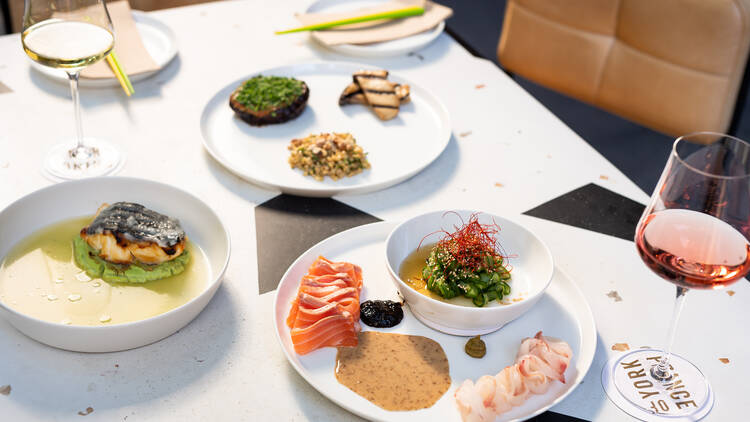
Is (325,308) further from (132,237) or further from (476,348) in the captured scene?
(132,237)

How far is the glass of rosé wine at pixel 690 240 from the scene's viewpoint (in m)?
0.90

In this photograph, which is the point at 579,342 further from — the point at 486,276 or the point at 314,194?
the point at 314,194

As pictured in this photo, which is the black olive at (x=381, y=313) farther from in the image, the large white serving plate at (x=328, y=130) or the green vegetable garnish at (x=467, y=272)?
the large white serving plate at (x=328, y=130)

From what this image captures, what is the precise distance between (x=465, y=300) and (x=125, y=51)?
1254mm

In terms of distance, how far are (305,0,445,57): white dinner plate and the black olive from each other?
3.34 ft

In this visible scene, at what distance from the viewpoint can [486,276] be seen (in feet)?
3.59

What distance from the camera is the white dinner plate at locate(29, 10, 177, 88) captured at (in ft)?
5.65

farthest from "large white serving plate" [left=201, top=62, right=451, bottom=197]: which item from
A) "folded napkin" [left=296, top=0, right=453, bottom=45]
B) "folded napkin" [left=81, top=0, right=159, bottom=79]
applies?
"folded napkin" [left=81, top=0, right=159, bottom=79]

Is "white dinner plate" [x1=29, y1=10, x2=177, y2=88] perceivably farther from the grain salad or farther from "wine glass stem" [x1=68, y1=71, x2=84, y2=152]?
the grain salad

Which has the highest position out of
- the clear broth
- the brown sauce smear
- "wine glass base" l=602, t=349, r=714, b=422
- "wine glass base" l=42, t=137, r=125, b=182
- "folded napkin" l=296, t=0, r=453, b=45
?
"folded napkin" l=296, t=0, r=453, b=45

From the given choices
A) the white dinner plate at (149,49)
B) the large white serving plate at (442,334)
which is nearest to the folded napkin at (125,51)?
the white dinner plate at (149,49)

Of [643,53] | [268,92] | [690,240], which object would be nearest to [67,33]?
[268,92]

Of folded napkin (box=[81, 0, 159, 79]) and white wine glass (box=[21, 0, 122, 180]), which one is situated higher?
white wine glass (box=[21, 0, 122, 180])

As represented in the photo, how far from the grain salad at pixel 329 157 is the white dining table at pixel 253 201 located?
8 cm
